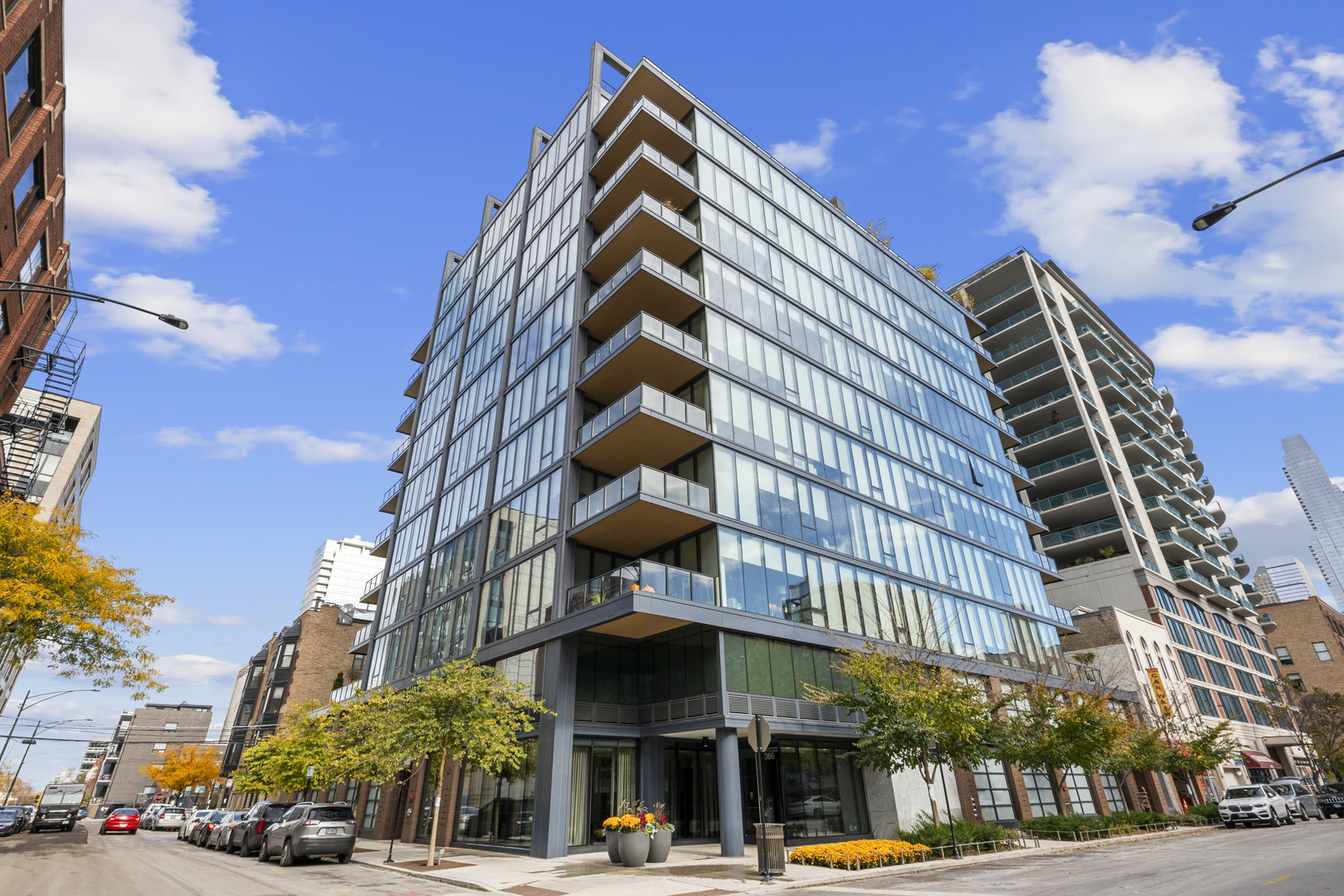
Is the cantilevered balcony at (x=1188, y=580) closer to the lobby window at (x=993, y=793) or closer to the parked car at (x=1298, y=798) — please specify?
the parked car at (x=1298, y=798)

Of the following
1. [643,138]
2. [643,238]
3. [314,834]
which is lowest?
[314,834]

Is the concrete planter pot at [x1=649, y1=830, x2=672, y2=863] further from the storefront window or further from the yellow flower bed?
the storefront window

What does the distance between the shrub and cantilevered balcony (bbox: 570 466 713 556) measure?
1162 centimetres

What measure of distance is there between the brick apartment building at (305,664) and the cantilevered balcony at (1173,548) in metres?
68.0

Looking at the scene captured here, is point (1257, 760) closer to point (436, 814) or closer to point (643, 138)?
point (436, 814)

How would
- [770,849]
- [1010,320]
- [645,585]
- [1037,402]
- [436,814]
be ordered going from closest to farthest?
[770,849] → [436,814] → [645,585] → [1037,402] → [1010,320]

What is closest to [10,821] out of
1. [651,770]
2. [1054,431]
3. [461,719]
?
[461,719]

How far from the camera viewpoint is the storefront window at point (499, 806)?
2273 centimetres

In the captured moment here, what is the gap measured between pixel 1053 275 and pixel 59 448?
93.1m

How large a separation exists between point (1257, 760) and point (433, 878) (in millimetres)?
63956

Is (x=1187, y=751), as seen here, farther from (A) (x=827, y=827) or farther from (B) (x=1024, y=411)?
(B) (x=1024, y=411)

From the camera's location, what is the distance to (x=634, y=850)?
59.6 feet

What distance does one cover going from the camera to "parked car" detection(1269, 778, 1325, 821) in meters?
33.0

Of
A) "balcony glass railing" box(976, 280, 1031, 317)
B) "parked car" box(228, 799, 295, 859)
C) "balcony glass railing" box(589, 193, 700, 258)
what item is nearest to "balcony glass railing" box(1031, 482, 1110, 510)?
"balcony glass railing" box(976, 280, 1031, 317)
